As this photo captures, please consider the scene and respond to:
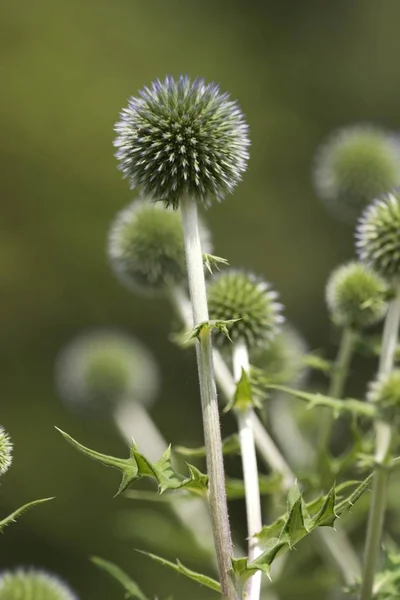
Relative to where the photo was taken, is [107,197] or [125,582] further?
[107,197]

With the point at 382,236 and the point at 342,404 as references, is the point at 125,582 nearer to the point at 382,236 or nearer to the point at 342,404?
the point at 342,404

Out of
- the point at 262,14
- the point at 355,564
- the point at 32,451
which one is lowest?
the point at 355,564

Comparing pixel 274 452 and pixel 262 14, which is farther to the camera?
pixel 262 14

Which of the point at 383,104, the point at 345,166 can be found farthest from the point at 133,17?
the point at 345,166

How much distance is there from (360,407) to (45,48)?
5754 millimetres

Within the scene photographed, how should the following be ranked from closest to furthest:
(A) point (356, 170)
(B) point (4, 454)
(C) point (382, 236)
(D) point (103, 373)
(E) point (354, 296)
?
(B) point (4, 454)
(C) point (382, 236)
(E) point (354, 296)
(A) point (356, 170)
(D) point (103, 373)

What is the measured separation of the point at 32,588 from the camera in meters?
1.43

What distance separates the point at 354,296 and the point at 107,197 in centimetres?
431

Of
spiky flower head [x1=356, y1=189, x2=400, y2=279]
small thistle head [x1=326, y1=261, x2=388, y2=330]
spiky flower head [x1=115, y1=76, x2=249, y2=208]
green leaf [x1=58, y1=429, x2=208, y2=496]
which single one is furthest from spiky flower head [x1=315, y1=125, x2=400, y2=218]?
green leaf [x1=58, y1=429, x2=208, y2=496]

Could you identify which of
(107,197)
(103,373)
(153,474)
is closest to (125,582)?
(153,474)

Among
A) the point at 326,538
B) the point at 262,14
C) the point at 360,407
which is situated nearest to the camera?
the point at 360,407

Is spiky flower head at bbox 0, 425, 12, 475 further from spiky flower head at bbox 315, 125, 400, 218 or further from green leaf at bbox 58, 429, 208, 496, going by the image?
spiky flower head at bbox 315, 125, 400, 218

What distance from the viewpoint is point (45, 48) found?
6.64 meters

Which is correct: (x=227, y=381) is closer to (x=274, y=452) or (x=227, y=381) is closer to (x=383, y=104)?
(x=274, y=452)
